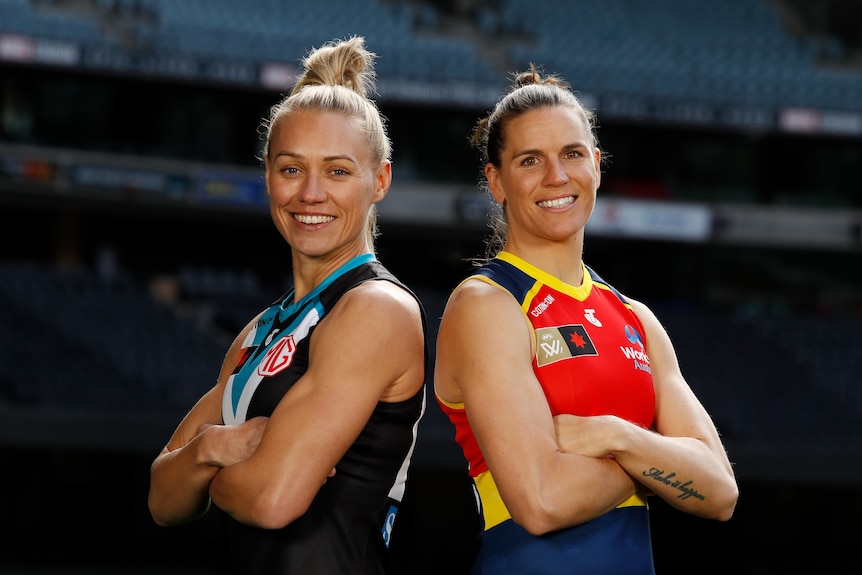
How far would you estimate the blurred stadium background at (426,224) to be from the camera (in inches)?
496

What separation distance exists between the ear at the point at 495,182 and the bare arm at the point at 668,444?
18.4 inches

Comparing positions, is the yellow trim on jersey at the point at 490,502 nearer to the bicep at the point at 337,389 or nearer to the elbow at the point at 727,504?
the bicep at the point at 337,389

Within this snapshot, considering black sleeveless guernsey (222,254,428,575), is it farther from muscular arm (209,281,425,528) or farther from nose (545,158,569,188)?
nose (545,158,569,188)

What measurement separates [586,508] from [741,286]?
17028mm

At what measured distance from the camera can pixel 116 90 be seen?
57.0 ft

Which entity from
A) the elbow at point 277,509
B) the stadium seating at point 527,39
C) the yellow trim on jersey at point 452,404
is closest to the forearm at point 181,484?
the elbow at point 277,509

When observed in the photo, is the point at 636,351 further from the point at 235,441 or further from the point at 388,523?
the point at 235,441

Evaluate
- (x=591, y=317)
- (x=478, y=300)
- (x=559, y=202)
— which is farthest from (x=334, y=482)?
(x=559, y=202)

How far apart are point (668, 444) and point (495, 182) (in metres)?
0.79

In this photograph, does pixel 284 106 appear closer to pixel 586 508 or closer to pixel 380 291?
pixel 380 291

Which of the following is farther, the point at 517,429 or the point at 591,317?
the point at 591,317

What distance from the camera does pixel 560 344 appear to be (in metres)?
2.42

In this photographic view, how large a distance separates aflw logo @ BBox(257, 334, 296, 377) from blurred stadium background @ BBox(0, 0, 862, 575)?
907 cm

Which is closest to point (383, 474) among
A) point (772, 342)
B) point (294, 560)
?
point (294, 560)
